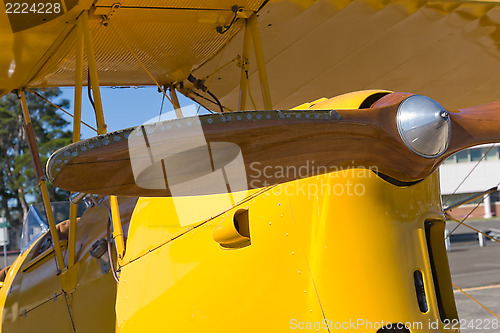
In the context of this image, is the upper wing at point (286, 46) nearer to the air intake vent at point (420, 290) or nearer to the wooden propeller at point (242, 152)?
the wooden propeller at point (242, 152)

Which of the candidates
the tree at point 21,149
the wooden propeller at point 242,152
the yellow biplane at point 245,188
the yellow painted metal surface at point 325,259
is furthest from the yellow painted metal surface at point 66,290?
the tree at point 21,149

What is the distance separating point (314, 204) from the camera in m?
2.05

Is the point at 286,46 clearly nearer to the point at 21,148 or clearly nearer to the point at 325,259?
the point at 325,259

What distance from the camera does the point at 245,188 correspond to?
1.82 m

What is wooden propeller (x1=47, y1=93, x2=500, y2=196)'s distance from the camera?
149 cm

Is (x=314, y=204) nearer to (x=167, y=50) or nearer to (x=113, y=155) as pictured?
(x=113, y=155)

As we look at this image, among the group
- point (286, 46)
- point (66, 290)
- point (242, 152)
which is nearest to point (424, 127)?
point (242, 152)

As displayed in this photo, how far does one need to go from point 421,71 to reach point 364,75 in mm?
556

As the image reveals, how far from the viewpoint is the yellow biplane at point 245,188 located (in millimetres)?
1651

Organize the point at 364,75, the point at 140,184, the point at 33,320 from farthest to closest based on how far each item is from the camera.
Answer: the point at 364,75 → the point at 33,320 → the point at 140,184

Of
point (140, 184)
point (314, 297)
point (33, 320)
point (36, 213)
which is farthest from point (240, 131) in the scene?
point (36, 213)

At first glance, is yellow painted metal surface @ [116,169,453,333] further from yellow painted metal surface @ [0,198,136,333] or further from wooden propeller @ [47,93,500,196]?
yellow painted metal surface @ [0,198,136,333]

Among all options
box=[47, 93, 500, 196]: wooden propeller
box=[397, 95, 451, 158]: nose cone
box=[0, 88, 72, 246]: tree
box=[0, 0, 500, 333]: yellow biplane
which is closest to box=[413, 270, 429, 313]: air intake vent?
box=[0, 0, 500, 333]: yellow biplane

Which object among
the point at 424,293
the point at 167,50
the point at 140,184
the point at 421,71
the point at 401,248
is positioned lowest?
the point at 424,293
